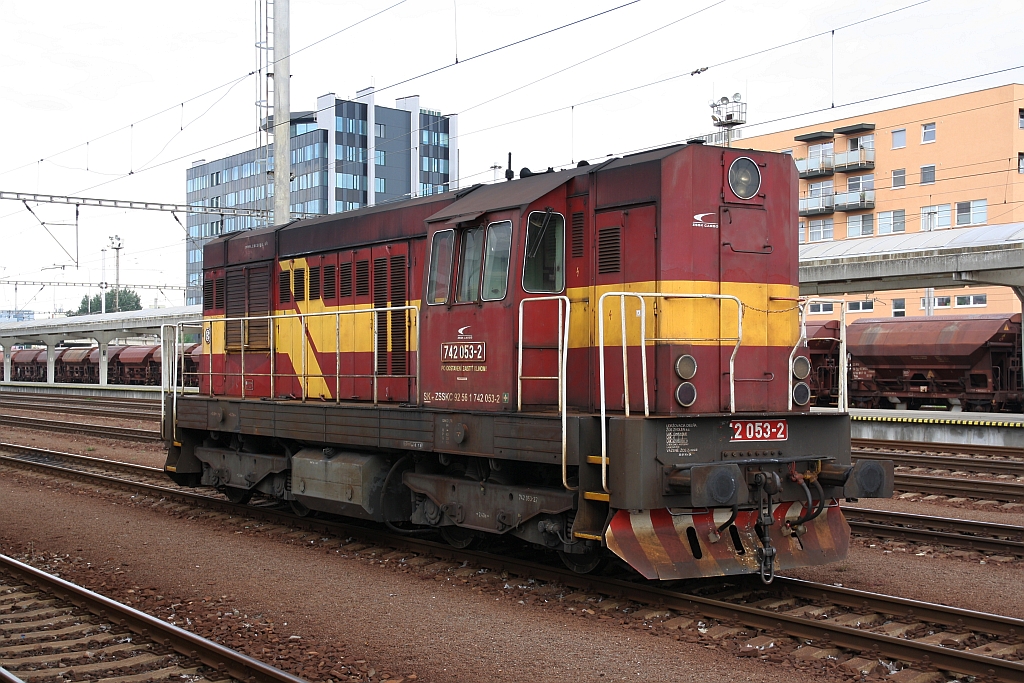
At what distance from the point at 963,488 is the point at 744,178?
7.24 meters

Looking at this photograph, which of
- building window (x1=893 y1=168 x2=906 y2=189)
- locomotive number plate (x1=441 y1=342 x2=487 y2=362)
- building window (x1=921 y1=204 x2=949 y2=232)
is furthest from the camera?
building window (x1=893 y1=168 x2=906 y2=189)

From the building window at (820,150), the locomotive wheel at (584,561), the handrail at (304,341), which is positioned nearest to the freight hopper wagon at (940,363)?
the handrail at (304,341)

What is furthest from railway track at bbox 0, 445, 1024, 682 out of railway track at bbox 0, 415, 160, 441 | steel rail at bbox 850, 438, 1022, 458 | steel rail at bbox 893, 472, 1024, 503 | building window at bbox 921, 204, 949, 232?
building window at bbox 921, 204, 949, 232

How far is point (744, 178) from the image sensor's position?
7.41 m

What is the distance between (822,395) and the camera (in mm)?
28844

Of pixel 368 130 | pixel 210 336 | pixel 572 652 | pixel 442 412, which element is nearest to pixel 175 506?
pixel 210 336

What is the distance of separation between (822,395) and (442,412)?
23.2 meters

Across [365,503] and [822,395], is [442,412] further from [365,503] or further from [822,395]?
[822,395]

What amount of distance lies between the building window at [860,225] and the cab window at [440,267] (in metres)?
45.4

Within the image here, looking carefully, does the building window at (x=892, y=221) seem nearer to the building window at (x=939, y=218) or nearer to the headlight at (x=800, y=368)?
the building window at (x=939, y=218)

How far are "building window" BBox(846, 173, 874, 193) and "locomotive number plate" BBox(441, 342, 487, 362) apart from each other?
148 ft

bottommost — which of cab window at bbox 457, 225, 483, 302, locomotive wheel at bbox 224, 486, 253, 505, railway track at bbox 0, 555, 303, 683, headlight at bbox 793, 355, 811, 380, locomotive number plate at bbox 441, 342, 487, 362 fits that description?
railway track at bbox 0, 555, 303, 683

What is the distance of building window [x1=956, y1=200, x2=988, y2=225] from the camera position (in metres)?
43.3

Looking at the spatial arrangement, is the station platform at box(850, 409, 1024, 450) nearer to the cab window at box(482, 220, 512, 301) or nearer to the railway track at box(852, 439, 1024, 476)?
the railway track at box(852, 439, 1024, 476)
